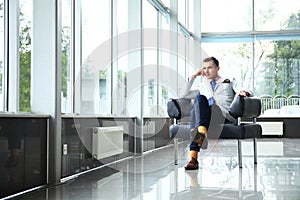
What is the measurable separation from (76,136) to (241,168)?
163 cm

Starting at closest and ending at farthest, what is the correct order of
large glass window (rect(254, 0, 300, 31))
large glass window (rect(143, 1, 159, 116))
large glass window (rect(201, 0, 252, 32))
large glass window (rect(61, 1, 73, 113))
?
1. large glass window (rect(61, 1, 73, 113))
2. large glass window (rect(143, 1, 159, 116))
3. large glass window (rect(254, 0, 300, 31))
4. large glass window (rect(201, 0, 252, 32))

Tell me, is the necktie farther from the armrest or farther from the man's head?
the armrest

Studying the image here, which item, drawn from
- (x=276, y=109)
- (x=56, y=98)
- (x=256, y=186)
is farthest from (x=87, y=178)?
Answer: (x=276, y=109)

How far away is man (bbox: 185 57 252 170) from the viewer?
4.40 metres

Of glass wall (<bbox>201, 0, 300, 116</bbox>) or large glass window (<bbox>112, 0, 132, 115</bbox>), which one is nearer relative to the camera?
large glass window (<bbox>112, 0, 132, 115</bbox>)

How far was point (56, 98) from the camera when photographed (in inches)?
146

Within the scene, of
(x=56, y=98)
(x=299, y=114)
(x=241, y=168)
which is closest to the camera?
(x=56, y=98)

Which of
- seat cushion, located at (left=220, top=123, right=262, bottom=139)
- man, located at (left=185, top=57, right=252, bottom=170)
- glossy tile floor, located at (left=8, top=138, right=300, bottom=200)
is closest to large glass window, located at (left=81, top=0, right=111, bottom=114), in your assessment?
glossy tile floor, located at (left=8, top=138, right=300, bottom=200)

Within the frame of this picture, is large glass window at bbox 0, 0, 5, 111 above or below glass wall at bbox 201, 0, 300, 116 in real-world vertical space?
below

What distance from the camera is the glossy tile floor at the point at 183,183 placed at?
306 centimetres

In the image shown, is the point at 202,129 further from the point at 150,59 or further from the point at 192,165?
the point at 150,59

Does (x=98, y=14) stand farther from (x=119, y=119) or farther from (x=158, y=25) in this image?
(x=158, y=25)

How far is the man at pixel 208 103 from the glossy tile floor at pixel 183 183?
Answer: 0.27 metres

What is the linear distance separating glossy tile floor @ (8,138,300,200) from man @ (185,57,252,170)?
0.27 m
